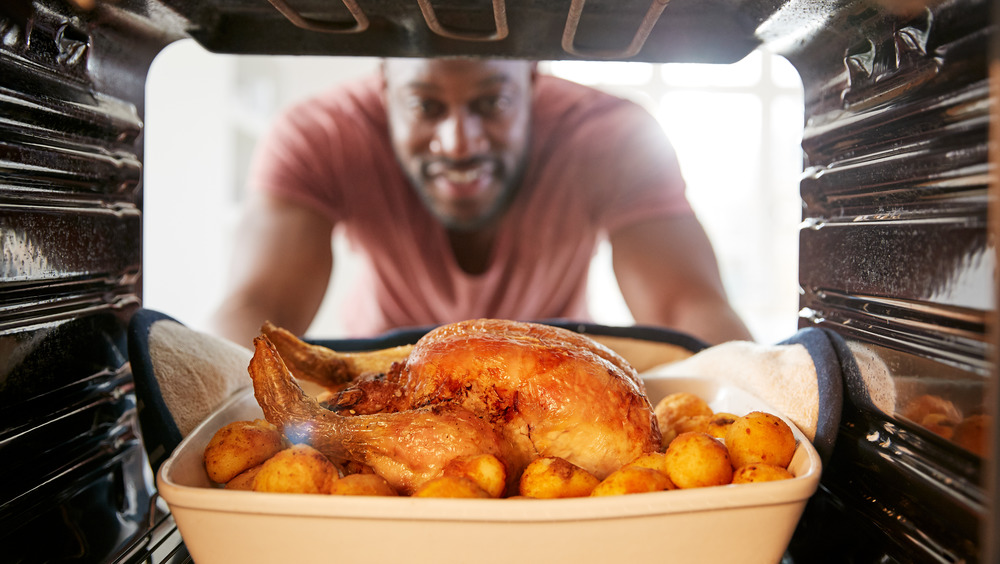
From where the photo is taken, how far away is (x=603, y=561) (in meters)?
0.50

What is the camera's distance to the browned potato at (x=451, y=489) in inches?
21.0

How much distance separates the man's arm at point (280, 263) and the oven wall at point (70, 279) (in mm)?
911

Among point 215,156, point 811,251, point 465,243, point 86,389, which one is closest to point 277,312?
point 465,243

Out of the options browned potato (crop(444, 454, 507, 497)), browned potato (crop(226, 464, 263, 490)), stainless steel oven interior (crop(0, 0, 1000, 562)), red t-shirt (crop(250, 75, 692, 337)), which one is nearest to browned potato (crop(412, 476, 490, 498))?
browned potato (crop(444, 454, 507, 497))

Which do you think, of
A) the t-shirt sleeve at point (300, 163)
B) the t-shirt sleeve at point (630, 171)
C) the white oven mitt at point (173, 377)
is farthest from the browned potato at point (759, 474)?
the t-shirt sleeve at point (300, 163)

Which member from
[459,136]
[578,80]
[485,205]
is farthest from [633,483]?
[578,80]

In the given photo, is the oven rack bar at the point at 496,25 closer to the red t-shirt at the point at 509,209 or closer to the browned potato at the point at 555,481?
the browned potato at the point at 555,481

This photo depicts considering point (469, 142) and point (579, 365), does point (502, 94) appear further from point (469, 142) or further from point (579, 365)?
point (579, 365)

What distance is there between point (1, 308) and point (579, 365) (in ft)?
1.89

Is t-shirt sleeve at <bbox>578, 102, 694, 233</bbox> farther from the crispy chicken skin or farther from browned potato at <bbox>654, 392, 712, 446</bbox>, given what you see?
the crispy chicken skin

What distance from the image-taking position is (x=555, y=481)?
58cm

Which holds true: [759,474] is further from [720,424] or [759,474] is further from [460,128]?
[460,128]

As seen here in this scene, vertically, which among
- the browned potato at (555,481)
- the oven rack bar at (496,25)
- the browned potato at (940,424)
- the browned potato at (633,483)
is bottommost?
the browned potato at (555,481)

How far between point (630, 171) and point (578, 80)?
423cm
